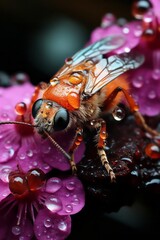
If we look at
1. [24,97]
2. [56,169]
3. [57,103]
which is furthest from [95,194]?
[24,97]

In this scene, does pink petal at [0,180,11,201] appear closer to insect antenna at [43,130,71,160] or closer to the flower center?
the flower center

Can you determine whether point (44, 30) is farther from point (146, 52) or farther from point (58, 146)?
point (58, 146)

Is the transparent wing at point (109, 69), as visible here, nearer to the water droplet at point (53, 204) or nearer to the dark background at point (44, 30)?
the water droplet at point (53, 204)

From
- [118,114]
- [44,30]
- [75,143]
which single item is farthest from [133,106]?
[44,30]

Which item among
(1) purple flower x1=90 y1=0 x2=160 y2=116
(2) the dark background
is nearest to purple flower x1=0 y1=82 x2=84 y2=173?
(1) purple flower x1=90 y1=0 x2=160 y2=116

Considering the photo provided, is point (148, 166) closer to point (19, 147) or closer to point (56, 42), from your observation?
point (19, 147)

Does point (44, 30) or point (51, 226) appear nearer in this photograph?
point (51, 226)
